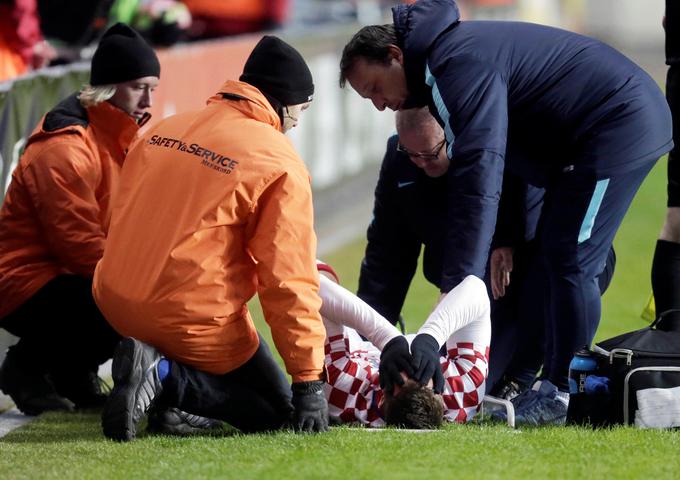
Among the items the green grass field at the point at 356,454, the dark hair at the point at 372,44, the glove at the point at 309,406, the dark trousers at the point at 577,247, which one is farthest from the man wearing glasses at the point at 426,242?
the glove at the point at 309,406

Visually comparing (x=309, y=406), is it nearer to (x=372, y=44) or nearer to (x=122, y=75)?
(x=372, y=44)

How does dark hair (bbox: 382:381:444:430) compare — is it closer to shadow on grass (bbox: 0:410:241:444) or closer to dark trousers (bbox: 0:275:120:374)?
shadow on grass (bbox: 0:410:241:444)

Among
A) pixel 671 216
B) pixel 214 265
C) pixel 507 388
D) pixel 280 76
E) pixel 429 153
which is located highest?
pixel 280 76

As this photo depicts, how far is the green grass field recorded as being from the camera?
4789mm

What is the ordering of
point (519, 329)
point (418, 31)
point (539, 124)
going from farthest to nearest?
point (519, 329) < point (539, 124) < point (418, 31)

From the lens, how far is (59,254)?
669 cm

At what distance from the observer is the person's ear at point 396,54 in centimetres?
572

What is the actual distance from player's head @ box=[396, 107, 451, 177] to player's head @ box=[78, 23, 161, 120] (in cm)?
134

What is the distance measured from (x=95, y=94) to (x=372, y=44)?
1773 millimetres

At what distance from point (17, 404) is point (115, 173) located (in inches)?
46.2

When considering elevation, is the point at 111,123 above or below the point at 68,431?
above

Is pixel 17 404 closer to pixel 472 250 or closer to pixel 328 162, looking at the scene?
pixel 472 250

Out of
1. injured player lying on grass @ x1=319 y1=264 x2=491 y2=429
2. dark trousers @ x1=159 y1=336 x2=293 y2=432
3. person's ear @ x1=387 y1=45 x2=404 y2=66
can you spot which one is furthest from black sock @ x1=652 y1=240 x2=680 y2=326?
dark trousers @ x1=159 y1=336 x2=293 y2=432

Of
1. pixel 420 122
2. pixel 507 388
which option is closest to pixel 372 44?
pixel 420 122
